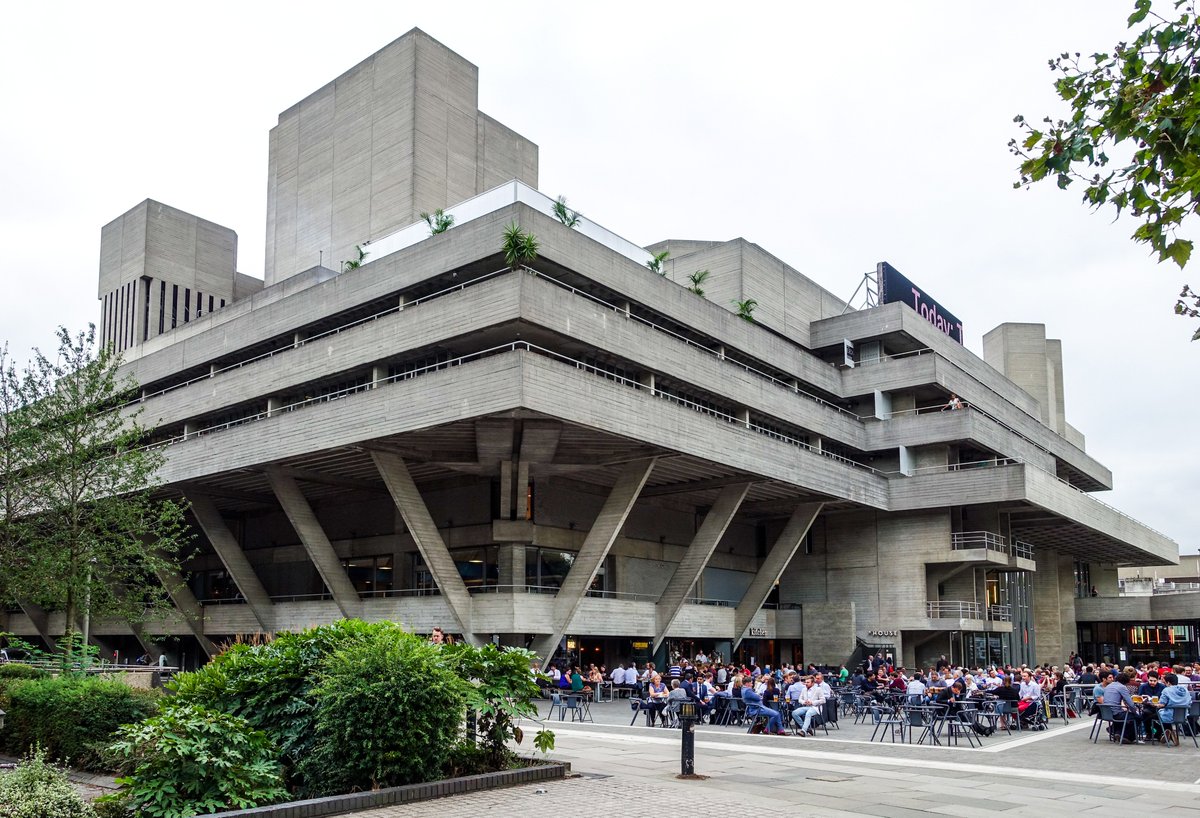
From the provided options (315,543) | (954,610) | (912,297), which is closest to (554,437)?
(315,543)

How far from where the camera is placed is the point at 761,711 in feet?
73.3

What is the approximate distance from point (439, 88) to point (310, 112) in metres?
9.56

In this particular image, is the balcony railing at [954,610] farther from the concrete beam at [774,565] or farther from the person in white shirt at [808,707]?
the person in white shirt at [808,707]

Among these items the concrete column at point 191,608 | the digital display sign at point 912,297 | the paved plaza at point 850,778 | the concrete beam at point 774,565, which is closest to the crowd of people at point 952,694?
the paved plaza at point 850,778

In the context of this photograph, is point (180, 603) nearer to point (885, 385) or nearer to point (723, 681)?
point (723, 681)

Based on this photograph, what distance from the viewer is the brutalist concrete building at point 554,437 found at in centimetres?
3541

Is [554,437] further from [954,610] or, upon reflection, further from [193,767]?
[954,610]

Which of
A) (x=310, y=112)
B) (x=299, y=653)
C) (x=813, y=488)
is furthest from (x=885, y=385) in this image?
(x=299, y=653)

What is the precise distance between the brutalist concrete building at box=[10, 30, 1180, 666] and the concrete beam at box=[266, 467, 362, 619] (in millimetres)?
100

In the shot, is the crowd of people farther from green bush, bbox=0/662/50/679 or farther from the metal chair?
green bush, bbox=0/662/50/679

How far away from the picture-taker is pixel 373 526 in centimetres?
4475

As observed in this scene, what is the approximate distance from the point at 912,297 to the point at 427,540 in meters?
33.2

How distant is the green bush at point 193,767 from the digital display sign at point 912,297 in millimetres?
47523

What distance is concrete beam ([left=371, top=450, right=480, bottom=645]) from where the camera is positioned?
3522 centimetres
